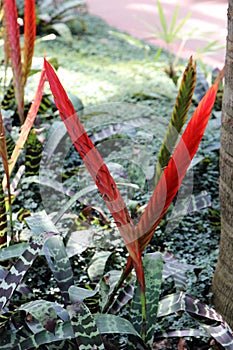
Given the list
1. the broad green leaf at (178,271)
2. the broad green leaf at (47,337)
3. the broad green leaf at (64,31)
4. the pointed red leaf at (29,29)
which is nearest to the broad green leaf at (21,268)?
the broad green leaf at (47,337)

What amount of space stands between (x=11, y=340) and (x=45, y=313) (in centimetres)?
12

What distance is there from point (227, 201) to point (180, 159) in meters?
0.43

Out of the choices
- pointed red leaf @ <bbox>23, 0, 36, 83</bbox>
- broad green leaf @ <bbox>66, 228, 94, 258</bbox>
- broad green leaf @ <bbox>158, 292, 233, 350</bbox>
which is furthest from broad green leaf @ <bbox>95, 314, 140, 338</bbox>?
pointed red leaf @ <bbox>23, 0, 36, 83</bbox>

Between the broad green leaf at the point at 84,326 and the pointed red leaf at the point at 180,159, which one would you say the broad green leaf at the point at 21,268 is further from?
the pointed red leaf at the point at 180,159

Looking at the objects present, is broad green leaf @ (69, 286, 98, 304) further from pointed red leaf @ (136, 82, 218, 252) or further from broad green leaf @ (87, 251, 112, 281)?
broad green leaf @ (87, 251, 112, 281)

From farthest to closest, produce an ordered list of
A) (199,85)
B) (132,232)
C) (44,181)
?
(199,85) < (44,181) < (132,232)

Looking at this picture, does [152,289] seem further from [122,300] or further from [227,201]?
[227,201]

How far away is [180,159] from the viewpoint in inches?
38.1

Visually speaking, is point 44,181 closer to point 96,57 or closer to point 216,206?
point 216,206

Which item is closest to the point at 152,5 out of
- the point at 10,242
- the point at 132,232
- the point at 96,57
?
the point at 96,57

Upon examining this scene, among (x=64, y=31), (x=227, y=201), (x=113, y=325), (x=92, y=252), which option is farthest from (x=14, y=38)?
(x=64, y=31)

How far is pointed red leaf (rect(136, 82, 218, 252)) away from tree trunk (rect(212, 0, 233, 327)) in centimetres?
30

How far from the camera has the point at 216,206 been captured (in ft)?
6.61

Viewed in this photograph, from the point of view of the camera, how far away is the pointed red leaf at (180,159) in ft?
3.12
